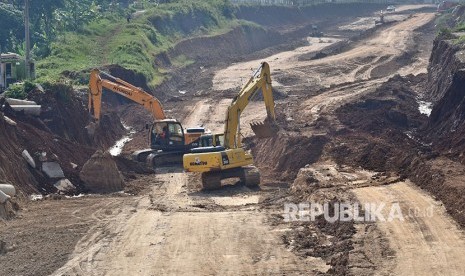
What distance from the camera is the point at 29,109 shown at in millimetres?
46531

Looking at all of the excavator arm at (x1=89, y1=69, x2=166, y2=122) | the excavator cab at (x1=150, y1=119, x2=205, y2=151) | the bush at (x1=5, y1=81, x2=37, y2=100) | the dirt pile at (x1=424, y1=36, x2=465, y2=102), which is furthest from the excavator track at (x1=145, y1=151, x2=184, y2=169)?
the dirt pile at (x1=424, y1=36, x2=465, y2=102)

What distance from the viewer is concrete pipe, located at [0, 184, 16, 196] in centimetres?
3281

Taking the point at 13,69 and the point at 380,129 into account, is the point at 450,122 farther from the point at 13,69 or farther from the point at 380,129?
the point at 13,69

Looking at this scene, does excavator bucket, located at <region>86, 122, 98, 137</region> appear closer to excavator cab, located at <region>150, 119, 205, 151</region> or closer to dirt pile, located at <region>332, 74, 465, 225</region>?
excavator cab, located at <region>150, 119, 205, 151</region>

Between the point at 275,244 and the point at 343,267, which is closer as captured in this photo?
the point at 343,267

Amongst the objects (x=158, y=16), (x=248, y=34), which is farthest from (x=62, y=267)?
(x=248, y=34)

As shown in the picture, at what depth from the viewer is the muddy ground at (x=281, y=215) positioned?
25.7 meters

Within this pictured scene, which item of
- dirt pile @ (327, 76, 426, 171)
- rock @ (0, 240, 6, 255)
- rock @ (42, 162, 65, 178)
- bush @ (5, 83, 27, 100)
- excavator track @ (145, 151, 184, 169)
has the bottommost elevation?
excavator track @ (145, 151, 184, 169)

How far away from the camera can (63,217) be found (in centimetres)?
3244

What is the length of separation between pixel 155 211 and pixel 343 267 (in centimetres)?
1123

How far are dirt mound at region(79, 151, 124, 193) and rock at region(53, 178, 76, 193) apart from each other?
2.14 ft

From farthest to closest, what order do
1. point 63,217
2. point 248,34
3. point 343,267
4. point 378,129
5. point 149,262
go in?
point 248,34
point 378,129
point 63,217
point 149,262
point 343,267

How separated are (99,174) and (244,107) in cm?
688

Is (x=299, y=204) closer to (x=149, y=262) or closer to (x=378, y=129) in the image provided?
(x=149, y=262)
